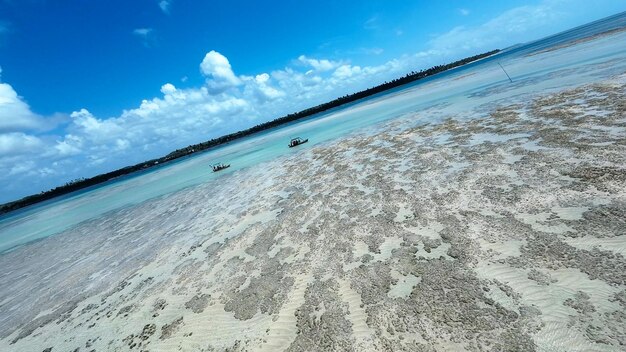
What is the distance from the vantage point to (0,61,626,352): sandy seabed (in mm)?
4879

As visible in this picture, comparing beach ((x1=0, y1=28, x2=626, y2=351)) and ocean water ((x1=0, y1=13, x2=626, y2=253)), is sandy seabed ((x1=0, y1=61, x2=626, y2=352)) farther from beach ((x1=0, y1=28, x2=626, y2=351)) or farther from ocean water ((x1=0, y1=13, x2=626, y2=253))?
ocean water ((x1=0, y1=13, x2=626, y2=253))

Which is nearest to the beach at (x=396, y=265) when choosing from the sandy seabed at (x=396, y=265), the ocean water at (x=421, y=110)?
the sandy seabed at (x=396, y=265)

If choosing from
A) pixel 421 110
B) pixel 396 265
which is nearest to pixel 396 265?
pixel 396 265

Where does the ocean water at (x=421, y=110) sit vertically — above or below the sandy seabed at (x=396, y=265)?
above

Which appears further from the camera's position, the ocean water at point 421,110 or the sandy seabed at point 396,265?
the ocean water at point 421,110

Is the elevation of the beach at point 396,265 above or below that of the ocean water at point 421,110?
below

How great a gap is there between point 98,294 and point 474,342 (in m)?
12.0

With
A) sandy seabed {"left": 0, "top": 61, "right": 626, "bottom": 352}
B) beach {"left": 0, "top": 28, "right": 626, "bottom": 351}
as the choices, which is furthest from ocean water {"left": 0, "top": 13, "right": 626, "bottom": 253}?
beach {"left": 0, "top": 28, "right": 626, "bottom": 351}

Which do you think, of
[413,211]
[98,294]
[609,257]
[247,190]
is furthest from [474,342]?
[247,190]

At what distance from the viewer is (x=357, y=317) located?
5.61 m

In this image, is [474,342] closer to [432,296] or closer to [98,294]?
[432,296]

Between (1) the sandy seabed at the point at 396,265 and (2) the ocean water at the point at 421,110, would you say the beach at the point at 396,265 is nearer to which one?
(1) the sandy seabed at the point at 396,265

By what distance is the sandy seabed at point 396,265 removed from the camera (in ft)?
16.0

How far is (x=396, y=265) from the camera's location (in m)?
6.90
